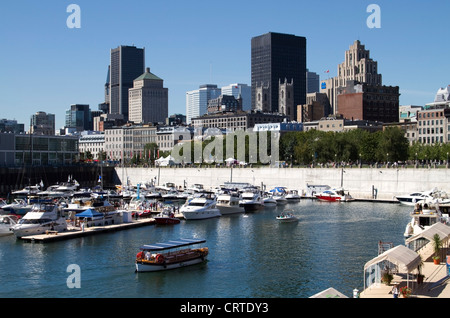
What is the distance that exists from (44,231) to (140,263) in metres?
21.7

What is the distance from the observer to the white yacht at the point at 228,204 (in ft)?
294

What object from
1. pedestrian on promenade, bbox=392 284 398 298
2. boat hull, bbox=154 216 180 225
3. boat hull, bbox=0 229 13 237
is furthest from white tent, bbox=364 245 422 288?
boat hull, bbox=0 229 13 237

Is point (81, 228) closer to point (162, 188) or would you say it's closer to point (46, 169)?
point (162, 188)

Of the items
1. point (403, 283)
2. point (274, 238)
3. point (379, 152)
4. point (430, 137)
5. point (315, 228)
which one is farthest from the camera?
point (430, 137)

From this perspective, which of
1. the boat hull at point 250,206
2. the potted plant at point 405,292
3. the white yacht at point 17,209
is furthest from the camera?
the boat hull at point 250,206

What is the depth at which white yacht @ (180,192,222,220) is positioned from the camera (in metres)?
81.2

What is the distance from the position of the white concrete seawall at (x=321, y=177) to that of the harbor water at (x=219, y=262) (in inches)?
1145

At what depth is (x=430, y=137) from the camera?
583ft

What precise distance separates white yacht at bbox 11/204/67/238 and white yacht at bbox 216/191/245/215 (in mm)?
30636

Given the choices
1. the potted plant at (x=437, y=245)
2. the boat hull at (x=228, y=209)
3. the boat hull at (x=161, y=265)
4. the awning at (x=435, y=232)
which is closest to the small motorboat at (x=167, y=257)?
the boat hull at (x=161, y=265)

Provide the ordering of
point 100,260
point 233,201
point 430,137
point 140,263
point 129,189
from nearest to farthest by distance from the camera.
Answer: point 140,263 → point 100,260 → point 233,201 → point 129,189 → point 430,137

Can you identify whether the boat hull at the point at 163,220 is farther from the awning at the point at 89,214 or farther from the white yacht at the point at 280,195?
the white yacht at the point at 280,195

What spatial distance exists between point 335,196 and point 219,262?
63.8 m

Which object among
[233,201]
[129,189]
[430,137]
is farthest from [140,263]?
[430,137]
